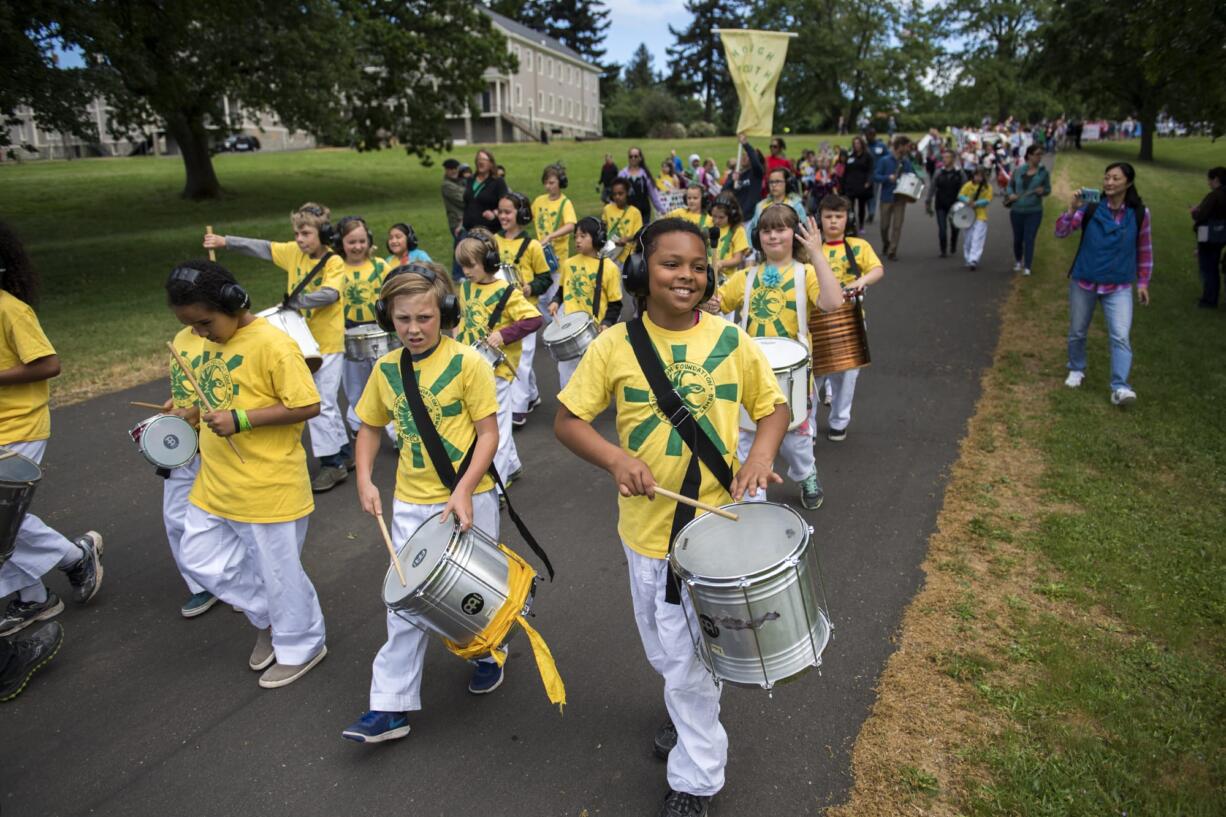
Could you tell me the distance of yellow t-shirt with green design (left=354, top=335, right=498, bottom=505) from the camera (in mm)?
3709

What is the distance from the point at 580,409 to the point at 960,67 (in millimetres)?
80527

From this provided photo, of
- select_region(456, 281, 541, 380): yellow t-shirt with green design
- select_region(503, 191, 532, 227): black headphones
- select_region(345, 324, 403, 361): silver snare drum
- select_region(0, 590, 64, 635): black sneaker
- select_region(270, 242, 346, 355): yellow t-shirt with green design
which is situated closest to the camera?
select_region(0, 590, 64, 635): black sneaker

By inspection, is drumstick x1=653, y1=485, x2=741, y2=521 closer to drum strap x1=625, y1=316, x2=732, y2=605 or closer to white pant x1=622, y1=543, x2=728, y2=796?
drum strap x1=625, y1=316, x2=732, y2=605

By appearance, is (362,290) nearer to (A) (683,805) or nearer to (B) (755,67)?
(A) (683,805)

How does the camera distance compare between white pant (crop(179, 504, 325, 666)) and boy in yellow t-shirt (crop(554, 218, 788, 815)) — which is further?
white pant (crop(179, 504, 325, 666))

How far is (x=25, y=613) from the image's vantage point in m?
4.79

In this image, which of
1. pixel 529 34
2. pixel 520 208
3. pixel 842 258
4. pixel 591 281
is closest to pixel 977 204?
pixel 842 258

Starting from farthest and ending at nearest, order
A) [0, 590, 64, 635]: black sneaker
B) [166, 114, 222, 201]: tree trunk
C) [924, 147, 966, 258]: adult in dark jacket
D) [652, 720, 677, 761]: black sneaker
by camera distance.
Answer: [166, 114, 222, 201]: tree trunk, [924, 147, 966, 258]: adult in dark jacket, [0, 590, 64, 635]: black sneaker, [652, 720, 677, 761]: black sneaker

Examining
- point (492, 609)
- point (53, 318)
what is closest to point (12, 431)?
point (492, 609)

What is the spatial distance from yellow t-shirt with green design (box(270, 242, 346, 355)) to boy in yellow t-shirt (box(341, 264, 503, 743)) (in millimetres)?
3126

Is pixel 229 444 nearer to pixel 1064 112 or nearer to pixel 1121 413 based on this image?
pixel 1121 413

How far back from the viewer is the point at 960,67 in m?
70.8

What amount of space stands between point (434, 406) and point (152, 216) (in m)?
24.9

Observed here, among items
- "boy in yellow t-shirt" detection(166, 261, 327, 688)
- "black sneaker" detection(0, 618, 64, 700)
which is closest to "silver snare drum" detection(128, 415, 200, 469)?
"boy in yellow t-shirt" detection(166, 261, 327, 688)
